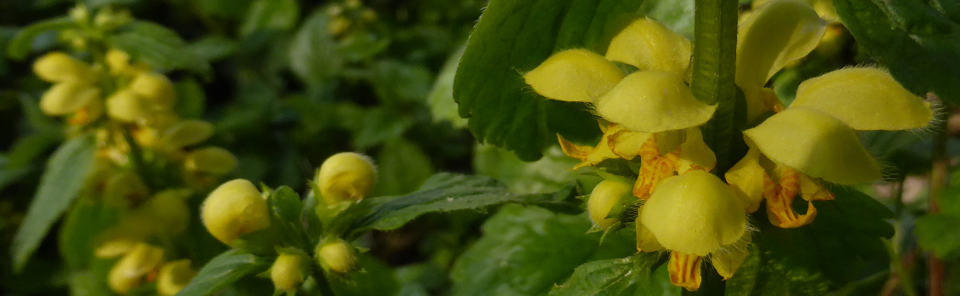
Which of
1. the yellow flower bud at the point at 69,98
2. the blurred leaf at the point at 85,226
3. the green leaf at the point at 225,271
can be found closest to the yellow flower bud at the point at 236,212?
the green leaf at the point at 225,271

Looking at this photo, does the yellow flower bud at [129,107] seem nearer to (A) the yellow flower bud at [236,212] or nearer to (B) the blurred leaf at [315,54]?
(A) the yellow flower bud at [236,212]

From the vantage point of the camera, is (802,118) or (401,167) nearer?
(802,118)

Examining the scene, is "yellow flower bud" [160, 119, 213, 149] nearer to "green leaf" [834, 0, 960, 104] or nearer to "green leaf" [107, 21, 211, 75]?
"green leaf" [107, 21, 211, 75]

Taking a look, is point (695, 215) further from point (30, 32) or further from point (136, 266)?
point (30, 32)

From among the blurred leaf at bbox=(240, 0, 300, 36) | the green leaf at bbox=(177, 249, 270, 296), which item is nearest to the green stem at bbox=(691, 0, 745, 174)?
the green leaf at bbox=(177, 249, 270, 296)

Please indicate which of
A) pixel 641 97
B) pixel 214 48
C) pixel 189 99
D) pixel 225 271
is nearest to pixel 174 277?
pixel 225 271

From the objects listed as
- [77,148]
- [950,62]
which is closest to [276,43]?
[77,148]
